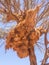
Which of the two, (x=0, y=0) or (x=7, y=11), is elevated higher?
(x=0, y=0)

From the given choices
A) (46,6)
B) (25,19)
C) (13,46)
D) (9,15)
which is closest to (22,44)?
(13,46)

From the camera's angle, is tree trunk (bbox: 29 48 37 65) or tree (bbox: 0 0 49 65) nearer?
tree (bbox: 0 0 49 65)

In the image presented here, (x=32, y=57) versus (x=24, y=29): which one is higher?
(x=24, y=29)

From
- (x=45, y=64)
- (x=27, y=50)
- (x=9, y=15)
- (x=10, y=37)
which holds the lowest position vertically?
(x=45, y=64)

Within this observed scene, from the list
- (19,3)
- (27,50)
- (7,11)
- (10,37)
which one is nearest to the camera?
(10,37)

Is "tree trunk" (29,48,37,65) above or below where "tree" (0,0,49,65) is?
below

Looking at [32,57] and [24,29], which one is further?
[32,57]

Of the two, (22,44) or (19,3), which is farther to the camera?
(19,3)

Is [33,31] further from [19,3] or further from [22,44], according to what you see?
[19,3]

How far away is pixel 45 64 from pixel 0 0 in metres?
2.30

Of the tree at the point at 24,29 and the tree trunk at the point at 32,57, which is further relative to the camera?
the tree trunk at the point at 32,57

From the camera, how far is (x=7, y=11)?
18.8 ft

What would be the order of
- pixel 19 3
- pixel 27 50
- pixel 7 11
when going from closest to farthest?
1. pixel 27 50
2. pixel 7 11
3. pixel 19 3

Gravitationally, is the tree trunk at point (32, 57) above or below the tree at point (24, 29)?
below
